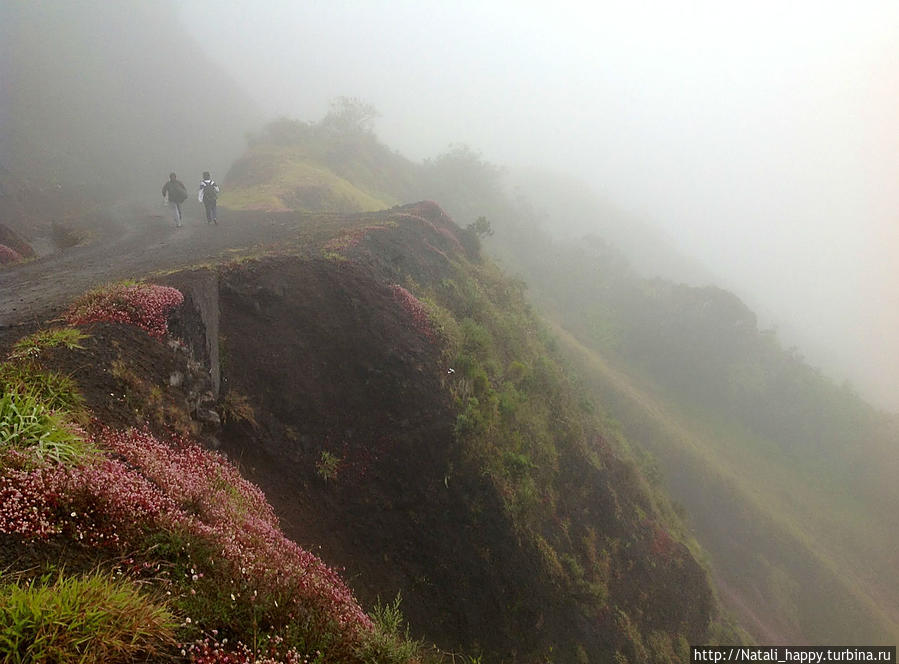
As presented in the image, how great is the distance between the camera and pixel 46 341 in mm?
6367

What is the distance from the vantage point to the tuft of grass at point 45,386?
16.9 ft

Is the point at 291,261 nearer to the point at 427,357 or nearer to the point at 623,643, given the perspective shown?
the point at 427,357

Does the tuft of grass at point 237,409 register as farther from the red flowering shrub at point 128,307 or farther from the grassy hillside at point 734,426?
the grassy hillside at point 734,426

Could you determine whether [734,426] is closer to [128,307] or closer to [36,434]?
[128,307]

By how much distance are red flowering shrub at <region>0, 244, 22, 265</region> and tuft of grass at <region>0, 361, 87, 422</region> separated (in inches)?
496

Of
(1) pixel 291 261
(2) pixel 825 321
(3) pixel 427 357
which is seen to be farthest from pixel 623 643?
(2) pixel 825 321

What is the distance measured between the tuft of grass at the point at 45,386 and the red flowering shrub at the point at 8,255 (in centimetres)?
1259

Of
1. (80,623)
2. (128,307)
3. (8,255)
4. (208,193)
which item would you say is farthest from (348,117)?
(80,623)

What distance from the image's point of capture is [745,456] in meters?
39.7

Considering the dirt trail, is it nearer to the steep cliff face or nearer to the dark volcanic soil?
the dark volcanic soil

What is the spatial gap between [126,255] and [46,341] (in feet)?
33.4

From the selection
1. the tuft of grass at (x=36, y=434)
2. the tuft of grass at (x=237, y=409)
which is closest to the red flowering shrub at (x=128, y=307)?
the tuft of grass at (x=237, y=409)

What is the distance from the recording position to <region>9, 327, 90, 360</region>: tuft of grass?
5.97 m

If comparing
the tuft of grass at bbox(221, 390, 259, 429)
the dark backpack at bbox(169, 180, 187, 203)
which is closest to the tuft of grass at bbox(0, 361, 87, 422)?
the tuft of grass at bbox(221, 390, 259, 429)
